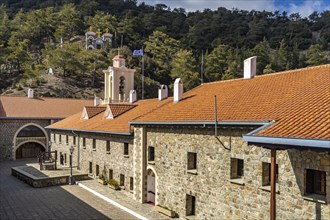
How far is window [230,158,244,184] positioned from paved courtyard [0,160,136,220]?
594 cm

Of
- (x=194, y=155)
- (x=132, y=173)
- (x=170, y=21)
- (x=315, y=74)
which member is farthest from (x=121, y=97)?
(x=170, y=21)

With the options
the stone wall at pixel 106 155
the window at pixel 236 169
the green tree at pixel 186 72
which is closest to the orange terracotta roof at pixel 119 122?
the stone wall at pixel 106 155

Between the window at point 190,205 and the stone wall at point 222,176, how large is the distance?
171 millimetres

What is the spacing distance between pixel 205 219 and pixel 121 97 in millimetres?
23853

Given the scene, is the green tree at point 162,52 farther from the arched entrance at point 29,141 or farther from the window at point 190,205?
the window at point 190,205

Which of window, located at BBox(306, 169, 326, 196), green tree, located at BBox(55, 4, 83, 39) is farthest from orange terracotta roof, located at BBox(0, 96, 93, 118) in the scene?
green tree, located at BBox(55, 4, 83, 39)

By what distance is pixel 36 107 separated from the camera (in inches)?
1537

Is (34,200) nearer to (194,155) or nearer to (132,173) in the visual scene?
(132,173)

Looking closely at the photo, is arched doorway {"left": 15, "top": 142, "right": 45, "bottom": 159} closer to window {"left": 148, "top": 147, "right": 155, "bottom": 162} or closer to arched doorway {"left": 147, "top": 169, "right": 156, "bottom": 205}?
arched doorway {"left": 147, "top": 169, "right": 156, "bottom": 205}

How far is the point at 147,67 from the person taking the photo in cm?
8825

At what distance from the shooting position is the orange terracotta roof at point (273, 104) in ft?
29.6

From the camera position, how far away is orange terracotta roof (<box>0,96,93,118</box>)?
120 ft

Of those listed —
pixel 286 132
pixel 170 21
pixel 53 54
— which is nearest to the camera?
pixel 286 132

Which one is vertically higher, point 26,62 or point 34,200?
point 26,62
